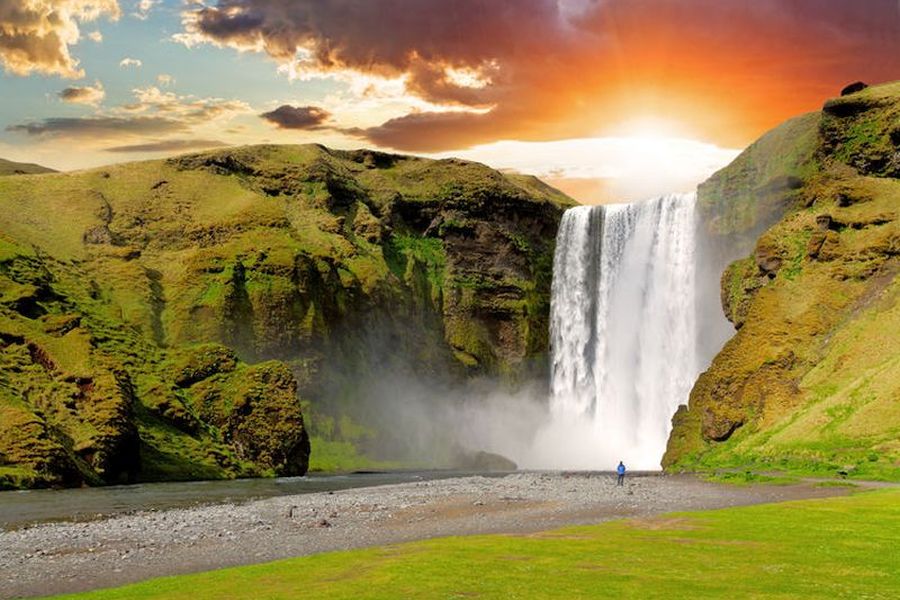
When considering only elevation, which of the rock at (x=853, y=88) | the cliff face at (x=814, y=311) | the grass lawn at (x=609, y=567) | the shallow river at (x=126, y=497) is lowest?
the shallow river at (x=126, y=497)

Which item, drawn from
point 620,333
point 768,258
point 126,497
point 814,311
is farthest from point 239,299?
point 814,311

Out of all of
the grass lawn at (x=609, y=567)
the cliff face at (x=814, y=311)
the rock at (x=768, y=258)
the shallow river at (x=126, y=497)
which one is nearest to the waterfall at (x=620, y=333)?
the cliff face at (x=814, y=311)

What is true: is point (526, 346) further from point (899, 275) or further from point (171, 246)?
point (899, 275)

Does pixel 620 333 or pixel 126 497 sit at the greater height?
pixel 620 333

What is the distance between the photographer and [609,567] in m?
23.0

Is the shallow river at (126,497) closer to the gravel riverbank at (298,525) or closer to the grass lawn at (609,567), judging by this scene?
the gravel riverbank at (298,525)

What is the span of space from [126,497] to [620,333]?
263ft

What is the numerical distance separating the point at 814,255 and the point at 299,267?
3181 inches

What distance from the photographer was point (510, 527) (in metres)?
36.7

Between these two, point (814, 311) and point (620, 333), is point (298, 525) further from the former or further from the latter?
point (620, 333)

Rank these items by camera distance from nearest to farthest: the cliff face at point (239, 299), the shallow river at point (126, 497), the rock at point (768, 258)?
the shallow river at point (126, 497), the cliff face at point (239, 299), the rock at point (768, 258)

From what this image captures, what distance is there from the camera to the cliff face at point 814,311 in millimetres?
64625

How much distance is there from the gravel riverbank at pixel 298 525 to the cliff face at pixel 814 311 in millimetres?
12802

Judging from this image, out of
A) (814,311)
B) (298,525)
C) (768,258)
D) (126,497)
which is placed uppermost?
(768,258)
